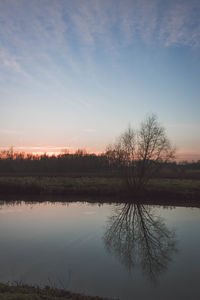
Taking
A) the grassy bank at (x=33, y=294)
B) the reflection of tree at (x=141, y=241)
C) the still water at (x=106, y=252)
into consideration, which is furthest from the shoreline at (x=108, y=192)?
the grassy bank at (x=33, y=294)

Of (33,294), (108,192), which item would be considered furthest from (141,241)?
(108,192)

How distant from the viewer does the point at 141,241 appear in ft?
37.7

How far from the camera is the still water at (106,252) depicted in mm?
7000

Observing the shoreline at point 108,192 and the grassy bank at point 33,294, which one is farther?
the shoreline at point 108,192

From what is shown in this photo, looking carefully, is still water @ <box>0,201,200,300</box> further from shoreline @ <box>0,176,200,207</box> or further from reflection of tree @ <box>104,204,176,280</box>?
shoreline @ <box>0,176,200,207</box>

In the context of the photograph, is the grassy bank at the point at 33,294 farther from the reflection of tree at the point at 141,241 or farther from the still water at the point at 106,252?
the reflection of tree at the point at 141,241

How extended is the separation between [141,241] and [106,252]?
236 centimetres

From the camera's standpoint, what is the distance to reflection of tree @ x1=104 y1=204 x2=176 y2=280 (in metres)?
8.91

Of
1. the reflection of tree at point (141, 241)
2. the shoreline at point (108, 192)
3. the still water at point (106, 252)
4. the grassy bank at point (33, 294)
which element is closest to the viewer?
the grassy bank at point (33, 294)

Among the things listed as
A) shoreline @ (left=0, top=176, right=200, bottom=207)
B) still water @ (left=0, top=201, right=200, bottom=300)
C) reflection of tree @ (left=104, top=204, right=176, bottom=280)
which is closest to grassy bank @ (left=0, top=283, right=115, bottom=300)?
still water @ (left=0, top=201, right=200, bottom=300)

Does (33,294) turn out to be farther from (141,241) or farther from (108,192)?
(108,192)

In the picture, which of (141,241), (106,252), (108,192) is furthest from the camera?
(108,192)

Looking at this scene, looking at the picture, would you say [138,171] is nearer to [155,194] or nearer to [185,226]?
[155,194]

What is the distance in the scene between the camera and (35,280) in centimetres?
712
